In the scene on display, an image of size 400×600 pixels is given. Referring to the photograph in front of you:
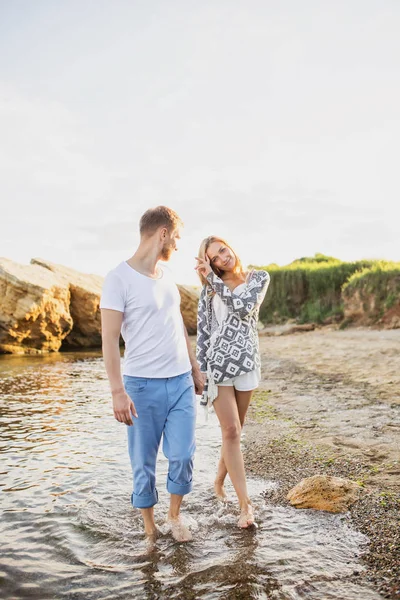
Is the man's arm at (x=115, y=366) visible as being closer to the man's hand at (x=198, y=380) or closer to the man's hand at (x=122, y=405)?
the man's hand at (x=122, y=405)

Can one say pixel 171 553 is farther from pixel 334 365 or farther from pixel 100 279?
pixel 100 279

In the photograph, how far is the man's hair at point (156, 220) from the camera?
3568 millimetres

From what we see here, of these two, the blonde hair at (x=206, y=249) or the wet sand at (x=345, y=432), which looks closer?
the wet sand at (x=345, y=432)

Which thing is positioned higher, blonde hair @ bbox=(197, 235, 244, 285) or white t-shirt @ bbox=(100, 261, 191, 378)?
blonde hair @ bbox=(197, 235, 244, 285)

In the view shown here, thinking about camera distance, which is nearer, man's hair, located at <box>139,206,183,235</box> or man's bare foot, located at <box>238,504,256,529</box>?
man's hair, located at <box>139,206,183,235</box>

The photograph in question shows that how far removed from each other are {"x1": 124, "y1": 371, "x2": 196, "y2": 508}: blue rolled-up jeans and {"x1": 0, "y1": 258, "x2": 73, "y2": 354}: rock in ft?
42.9

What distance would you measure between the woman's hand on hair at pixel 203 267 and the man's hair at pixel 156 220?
55 centimetres

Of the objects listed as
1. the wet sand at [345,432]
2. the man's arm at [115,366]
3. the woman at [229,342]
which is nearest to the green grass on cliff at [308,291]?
the wet sand at [345,432]

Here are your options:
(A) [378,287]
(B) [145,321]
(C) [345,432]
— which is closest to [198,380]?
(B) [145,321]

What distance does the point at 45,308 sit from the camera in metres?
16.2

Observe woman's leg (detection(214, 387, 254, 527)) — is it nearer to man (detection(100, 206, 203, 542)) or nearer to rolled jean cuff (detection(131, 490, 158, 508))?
man (detection(100, 206, 203, 542))

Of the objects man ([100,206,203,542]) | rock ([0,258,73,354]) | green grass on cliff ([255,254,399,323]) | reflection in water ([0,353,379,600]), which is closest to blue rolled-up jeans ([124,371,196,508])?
man ([100,206,203,542])

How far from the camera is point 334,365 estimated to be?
1081cm

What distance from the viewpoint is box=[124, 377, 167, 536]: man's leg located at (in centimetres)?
349
